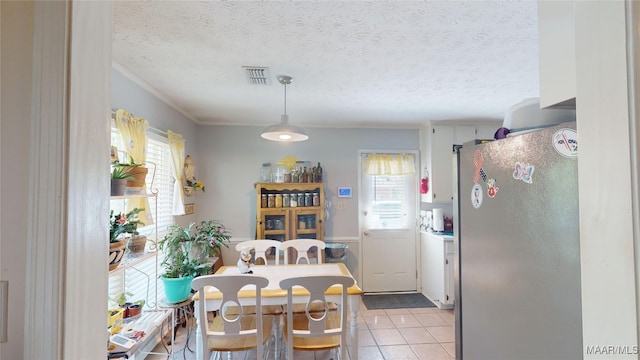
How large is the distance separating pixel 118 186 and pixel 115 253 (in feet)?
1.15

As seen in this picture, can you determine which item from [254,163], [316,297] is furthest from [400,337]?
[254,163]

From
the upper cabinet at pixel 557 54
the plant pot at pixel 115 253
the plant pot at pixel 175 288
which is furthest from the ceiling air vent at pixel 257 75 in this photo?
the plant pot at pixel 175 288

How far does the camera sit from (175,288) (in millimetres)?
2420

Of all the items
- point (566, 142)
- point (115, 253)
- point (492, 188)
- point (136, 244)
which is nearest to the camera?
point (566, 142)

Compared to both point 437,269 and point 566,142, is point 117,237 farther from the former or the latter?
point 437,269

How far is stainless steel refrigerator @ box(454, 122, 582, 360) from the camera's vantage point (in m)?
0.79

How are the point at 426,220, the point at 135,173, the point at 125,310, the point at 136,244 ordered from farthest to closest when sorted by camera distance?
1. the point at 426,220
2. the point at 125,310
3. the point at 136,244
4. the point at 135,173

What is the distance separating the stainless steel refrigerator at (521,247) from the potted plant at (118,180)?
5.71 ft

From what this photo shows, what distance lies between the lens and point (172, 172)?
9.86 feet

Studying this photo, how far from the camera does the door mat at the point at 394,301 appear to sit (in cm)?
358

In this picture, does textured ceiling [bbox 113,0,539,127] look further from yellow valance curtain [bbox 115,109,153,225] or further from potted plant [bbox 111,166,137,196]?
potted plant [bbox 111,166,137,196]

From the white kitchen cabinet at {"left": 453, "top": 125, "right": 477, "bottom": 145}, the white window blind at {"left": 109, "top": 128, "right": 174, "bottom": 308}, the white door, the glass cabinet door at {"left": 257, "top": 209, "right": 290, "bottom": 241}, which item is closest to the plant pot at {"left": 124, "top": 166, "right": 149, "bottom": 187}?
the white window blind at {"left": 109, "top": 128, "right": 174, "bottom": 308}

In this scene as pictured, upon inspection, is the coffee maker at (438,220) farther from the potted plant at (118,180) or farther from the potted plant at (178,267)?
the potted plant at (118,180)

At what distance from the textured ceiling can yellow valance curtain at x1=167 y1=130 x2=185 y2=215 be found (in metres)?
0.40
